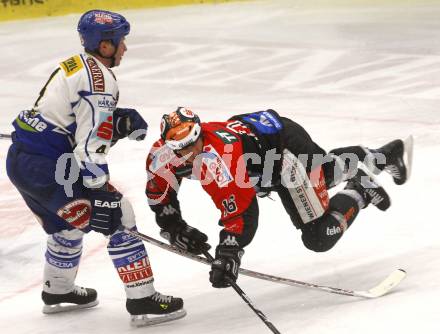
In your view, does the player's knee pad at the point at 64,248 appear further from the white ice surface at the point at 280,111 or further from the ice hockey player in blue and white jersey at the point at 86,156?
the white ice surface at the point at 280,111

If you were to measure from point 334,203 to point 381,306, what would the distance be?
890 millimetres

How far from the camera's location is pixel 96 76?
4.31m

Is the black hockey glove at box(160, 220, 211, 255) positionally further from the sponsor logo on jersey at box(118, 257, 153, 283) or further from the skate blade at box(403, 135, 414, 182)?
the skate blade at box(403, 135, 414, 182)

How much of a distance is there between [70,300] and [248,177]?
115 centimetres

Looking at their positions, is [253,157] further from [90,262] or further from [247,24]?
[247,24]

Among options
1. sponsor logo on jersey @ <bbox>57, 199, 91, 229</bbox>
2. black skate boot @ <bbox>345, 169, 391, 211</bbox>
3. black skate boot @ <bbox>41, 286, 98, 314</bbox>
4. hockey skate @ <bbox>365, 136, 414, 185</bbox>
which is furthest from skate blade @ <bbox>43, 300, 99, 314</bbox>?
hockey skate @ <bbox>365, 136, 414, 185</bbox>

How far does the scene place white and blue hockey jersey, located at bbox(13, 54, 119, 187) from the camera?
4293 millimetres

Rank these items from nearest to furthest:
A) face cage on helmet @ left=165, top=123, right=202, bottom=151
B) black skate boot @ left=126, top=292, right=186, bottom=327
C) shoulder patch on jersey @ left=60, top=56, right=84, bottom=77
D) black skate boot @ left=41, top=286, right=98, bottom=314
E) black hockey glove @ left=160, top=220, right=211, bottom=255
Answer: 1. face cage on helmet @ left=165, top=123, right=202, bottom=151
2. shoulder patch on jersey @ left=60, top=56, right=84, bottom=77
3. black skate boot @ left=126, top=292, right=186, bottom=327
4. black hockey glove @ left=160, top=220, right=211, bottom=255
5. black skate boot @ left=41, top=286, right=98, bottom=314

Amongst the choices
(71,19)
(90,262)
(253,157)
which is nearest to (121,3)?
(71,19)

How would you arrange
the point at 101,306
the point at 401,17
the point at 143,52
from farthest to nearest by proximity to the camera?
the point at 401,17, the point at 143,52, the point at 101,306

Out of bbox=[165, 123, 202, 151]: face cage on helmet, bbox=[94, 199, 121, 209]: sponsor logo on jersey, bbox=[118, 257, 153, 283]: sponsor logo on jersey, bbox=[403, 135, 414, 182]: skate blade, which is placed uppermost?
bbox=[165, 123, 202, 151]: face cage on helmet

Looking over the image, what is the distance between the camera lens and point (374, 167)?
5316 millimetres

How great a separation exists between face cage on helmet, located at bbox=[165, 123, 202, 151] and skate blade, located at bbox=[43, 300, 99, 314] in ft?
3.53

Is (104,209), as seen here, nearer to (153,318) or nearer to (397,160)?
(153,318)
